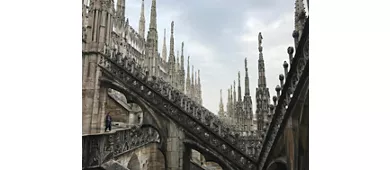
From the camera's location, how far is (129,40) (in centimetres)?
1616

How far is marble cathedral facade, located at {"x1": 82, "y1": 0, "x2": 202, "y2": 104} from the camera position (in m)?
5.27

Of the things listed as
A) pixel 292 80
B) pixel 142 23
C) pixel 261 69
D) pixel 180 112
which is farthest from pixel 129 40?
pixel 292 80

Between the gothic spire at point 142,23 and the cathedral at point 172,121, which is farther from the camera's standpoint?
the gothic spire at point 142,23

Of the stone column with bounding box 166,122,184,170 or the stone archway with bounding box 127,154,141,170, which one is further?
the stone archway with bounding box 127,154,141,170

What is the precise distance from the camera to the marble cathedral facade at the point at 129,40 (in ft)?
17.3

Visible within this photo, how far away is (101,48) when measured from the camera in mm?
5051

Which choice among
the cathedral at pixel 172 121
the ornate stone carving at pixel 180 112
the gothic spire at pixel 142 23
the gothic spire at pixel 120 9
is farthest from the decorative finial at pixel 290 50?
the gothic spire at pixel 142 23

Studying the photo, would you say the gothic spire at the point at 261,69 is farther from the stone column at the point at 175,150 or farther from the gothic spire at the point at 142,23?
the gothic spire at the point at 142,23

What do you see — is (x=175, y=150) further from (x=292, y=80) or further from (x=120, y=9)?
(x=120, y=9)

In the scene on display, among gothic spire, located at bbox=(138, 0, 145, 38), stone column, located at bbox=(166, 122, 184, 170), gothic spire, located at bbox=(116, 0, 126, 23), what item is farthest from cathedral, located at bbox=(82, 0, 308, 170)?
gothic spire, located at bbox=(138, 0, 145, 38)

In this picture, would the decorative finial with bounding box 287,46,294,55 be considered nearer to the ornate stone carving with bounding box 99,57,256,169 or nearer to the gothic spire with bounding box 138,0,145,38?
the ornate stone carving with bounding box 99,57,256,169

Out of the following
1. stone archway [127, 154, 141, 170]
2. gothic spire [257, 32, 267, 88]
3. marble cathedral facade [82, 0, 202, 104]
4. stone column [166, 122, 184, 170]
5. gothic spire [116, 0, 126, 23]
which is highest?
gothic spire [116, 0, 126, 23]
